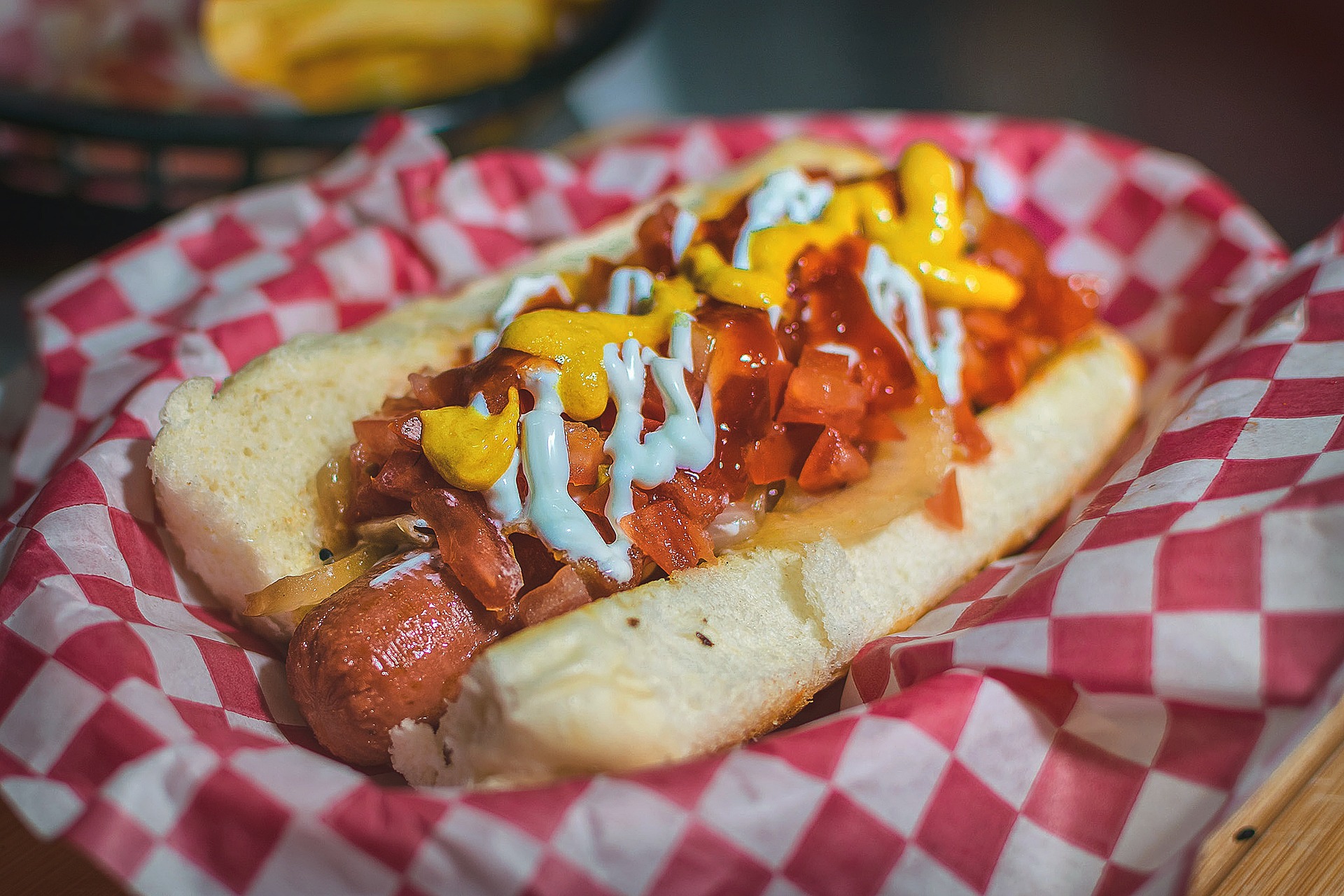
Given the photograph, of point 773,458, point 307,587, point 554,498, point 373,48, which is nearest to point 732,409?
point 773,458

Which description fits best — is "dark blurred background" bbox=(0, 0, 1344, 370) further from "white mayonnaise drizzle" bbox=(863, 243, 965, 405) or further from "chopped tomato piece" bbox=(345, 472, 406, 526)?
"chopped tomato piece" bbox=(345, 472, 406, 526)

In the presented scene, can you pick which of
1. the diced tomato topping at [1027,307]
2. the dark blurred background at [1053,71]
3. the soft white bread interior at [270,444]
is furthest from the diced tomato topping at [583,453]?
the dark blurred background at [1053,71]

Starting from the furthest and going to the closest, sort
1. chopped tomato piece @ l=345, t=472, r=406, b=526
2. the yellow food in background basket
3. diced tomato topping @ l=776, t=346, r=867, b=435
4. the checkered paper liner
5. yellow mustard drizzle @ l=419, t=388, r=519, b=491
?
the yellow food in background basket < diced tomato topping @ l=776, t=346, r=867, b=435 < chopped tomato piece @ l=345, t=472, r=406, b=526 < yellow mustard drizzle @ l=419, t=388, r=519, b=491 < the checkered paper liner

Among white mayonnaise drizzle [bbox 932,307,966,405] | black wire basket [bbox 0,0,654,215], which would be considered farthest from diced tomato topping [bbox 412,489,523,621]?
black wire basket [bbox 0,0,654,215]

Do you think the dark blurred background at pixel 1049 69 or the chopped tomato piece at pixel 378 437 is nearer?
the chopped tomato piece at pixel 378 437

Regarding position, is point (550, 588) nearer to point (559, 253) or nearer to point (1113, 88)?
point (559, 253)

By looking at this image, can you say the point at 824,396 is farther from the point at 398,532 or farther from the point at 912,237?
the point at 398,532

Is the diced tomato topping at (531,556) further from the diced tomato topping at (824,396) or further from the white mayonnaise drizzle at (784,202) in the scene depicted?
the white mayonnaise drizzle at (784,202)
